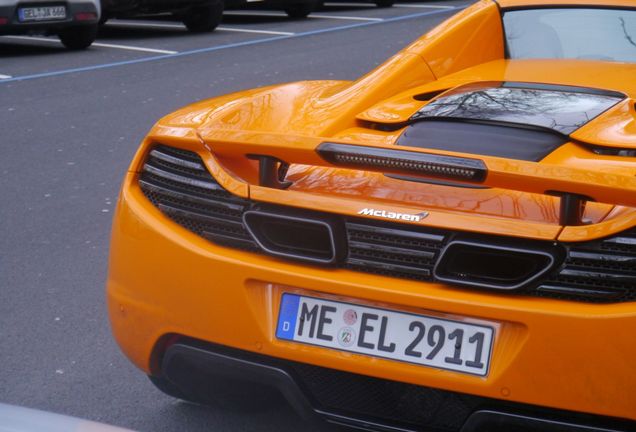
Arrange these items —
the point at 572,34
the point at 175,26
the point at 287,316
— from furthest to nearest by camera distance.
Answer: the point at 175,26 < the point at 572,34 < the point at 287,316

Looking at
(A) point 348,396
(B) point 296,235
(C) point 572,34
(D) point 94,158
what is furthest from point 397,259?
(D) point 94,158

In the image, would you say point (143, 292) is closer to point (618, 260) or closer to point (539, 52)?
point (618, 260)

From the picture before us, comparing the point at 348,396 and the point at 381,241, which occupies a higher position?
the point at 381,241

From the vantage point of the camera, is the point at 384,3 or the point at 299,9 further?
the point at 384,3

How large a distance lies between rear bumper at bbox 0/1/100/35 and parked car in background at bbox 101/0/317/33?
1082 millimetres

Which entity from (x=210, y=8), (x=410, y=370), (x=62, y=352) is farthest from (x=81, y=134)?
(x=210, y=8)

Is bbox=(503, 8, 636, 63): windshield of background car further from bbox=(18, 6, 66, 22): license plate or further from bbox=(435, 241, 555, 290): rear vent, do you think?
bbox=(18, 6, 66, 22): license plate

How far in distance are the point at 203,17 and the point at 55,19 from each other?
136 inches

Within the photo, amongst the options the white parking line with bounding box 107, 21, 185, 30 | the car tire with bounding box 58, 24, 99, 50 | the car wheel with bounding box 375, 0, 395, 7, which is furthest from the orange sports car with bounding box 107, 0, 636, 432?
the car wheel with bounding box 375, 0, 395, 7

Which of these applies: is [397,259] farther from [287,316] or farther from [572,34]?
[572,34]

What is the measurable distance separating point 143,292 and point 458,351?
892mm

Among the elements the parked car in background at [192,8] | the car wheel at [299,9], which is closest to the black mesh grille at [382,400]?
the parked car in background at [192,8]

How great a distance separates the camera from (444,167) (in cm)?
282

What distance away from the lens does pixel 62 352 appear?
436 centimetres
